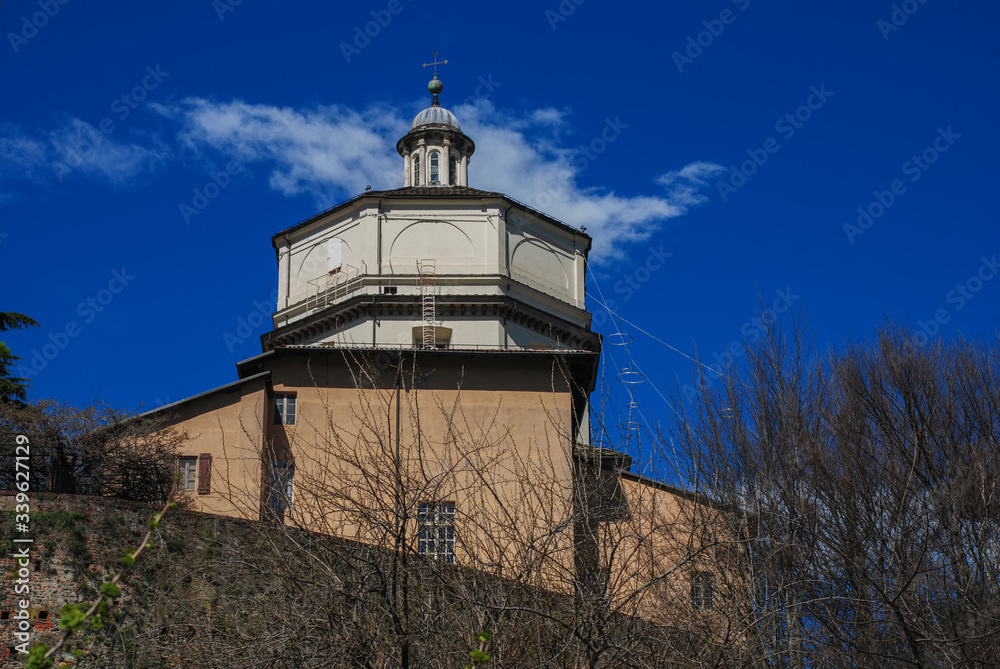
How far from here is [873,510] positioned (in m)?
23.8

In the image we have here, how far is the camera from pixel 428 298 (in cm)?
3158

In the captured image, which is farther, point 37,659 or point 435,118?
point 435,118

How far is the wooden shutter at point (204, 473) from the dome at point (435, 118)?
2054 cm

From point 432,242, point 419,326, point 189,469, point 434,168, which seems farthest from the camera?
point 434,168

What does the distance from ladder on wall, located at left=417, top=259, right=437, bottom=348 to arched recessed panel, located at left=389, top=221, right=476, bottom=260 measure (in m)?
0.45

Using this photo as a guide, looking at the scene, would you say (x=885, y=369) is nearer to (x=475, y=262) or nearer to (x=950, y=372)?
(x=950, y=372)

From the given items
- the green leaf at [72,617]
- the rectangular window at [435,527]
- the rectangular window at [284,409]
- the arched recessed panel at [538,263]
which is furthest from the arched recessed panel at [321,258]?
the green leaf at [72,617]

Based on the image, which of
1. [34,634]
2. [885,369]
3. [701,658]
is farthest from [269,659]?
[885,369]

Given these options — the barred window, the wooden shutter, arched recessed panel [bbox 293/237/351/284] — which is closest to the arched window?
the barred window

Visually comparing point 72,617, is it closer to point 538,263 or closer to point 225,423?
point 225,423

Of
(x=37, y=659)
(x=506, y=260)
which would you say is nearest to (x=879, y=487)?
(x=506, y=260)

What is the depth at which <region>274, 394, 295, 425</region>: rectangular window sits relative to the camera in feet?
80.7

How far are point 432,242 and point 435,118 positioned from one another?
995cm

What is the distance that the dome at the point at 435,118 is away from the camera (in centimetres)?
4112
